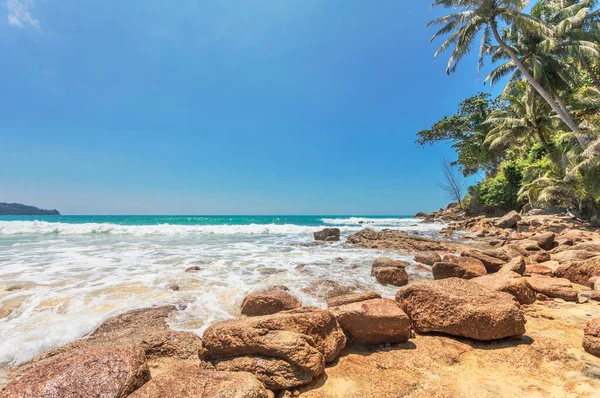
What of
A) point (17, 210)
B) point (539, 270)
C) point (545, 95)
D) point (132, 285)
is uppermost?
point (545, 95)

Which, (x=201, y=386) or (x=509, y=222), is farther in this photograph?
(x=509, y=222)

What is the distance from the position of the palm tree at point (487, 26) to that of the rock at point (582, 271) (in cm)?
1296

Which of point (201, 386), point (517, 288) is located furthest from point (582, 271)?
point (201, 386)

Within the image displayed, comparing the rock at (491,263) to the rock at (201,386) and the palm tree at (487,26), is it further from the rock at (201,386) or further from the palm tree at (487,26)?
the palm tree at (487,26)

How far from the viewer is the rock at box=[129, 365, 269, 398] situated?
6.06 ft

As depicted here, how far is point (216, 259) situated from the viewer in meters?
9.20

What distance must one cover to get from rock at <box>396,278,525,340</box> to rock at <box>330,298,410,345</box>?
0.43m

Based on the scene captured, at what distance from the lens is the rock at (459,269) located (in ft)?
19.2

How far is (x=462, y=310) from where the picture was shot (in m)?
3.02

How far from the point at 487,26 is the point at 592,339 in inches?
770

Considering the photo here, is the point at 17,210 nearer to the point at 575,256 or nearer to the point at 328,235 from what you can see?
the point at 328,235

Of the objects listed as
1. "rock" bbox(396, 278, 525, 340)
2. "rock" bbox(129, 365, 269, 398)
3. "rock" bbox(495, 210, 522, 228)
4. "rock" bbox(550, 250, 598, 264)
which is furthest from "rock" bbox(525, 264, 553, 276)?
"rock" bbox(495, 210, 522, 228)

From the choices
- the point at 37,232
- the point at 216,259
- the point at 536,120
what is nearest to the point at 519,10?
the point at 536,120

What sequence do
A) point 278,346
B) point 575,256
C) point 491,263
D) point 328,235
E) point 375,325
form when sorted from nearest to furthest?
point 278,346, point 375,325, point 575,256, point 491,263, point 328,235
